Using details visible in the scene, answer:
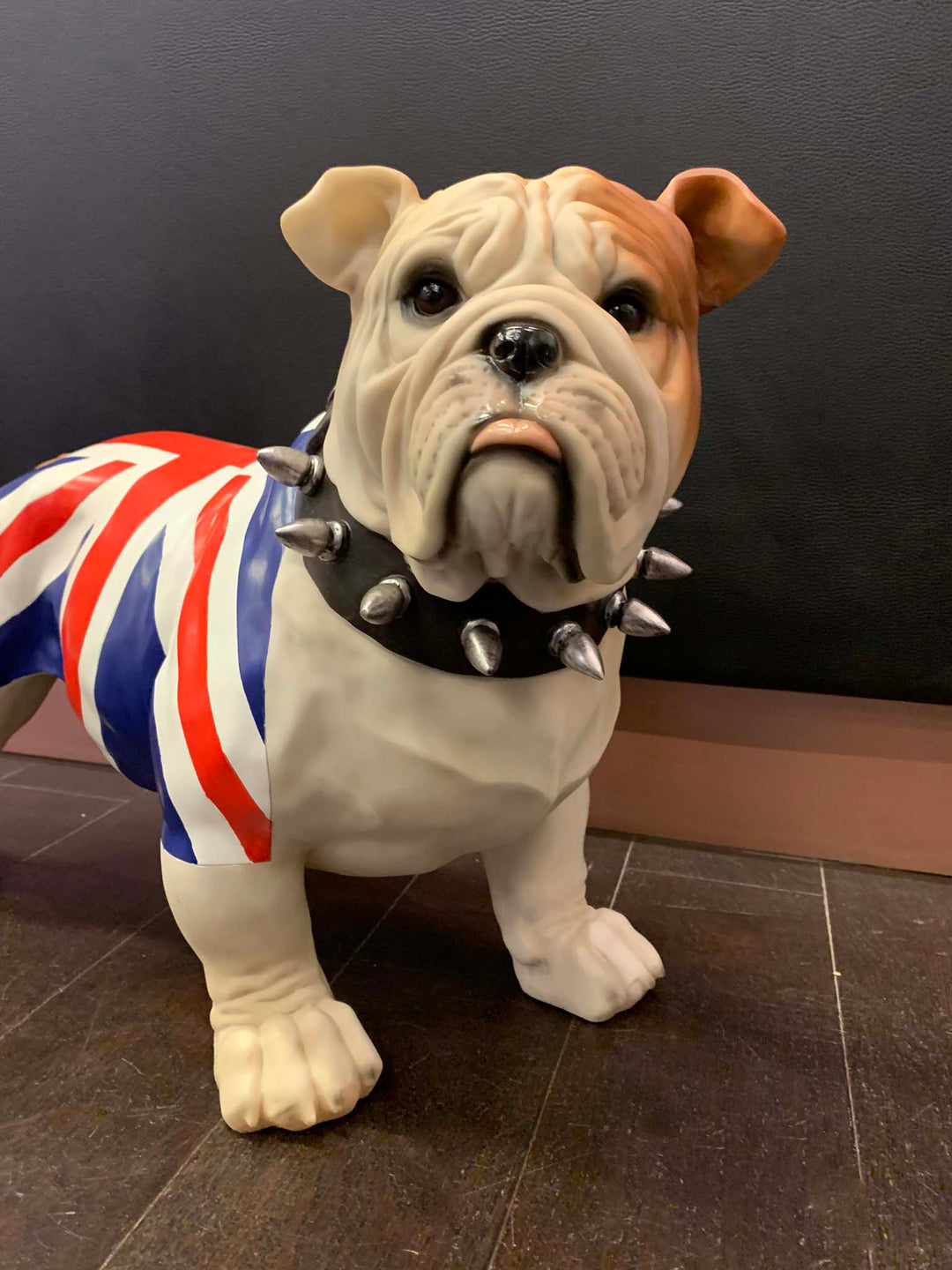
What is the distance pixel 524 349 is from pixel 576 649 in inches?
8.4

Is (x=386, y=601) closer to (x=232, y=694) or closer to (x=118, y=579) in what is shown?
(x=232, y=694)

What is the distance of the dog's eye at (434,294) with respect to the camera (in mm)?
601

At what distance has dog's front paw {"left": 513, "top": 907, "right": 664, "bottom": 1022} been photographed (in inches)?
34.9

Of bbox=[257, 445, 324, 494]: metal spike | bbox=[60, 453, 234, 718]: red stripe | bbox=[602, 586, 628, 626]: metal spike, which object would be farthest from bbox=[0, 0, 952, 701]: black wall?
bbox=[257, 445, 324, 494]: metal spike

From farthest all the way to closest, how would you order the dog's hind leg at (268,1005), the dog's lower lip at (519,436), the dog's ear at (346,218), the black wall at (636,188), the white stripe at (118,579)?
the black wall at (636,188)
the white stripe at (118,579)
the dog's hind leg at (268,1005)
the dog's ear at (346,218)
the dog's lower lip at (519,436)

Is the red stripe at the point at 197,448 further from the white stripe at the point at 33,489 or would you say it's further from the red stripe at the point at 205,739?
the red stripe at the point at 205,739

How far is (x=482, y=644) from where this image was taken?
64 cm

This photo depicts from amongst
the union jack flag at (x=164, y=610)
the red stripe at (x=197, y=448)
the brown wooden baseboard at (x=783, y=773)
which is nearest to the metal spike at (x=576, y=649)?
the union jack flag at (x=164, y=610)

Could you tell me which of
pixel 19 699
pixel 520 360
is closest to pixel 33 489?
pixel 19 699

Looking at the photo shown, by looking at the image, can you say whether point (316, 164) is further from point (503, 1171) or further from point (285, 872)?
point (503, 1171)

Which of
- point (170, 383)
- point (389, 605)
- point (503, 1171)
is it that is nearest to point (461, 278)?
point (389, 605)

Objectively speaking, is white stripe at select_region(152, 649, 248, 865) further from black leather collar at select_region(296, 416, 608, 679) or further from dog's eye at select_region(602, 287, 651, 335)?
dog's eye at select_region(602, 287, 651, 335)

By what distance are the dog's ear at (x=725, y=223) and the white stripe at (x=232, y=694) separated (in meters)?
0.41

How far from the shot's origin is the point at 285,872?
0.77m
